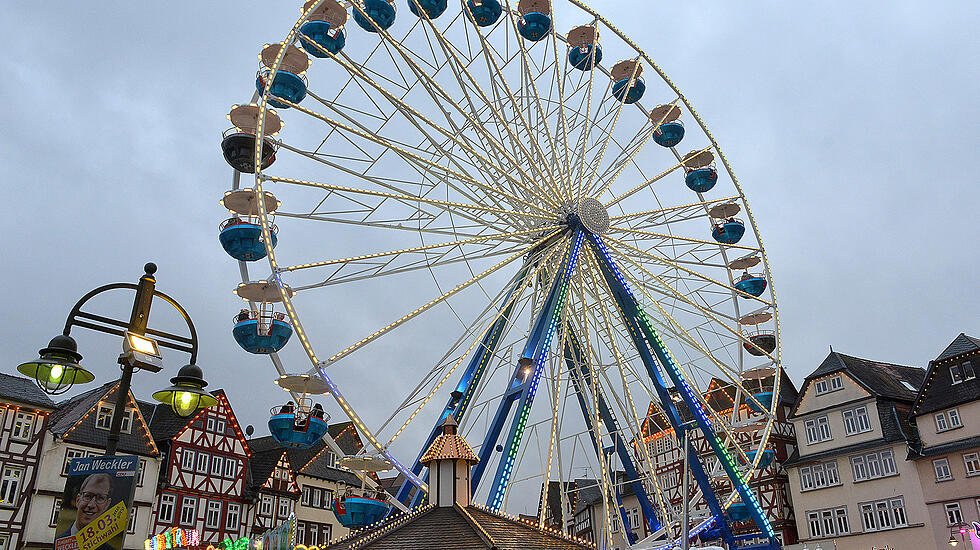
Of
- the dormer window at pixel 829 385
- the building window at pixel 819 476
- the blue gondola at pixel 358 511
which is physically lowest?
the blue gondola at pixel 358 511

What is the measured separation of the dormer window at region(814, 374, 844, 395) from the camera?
37.6 m

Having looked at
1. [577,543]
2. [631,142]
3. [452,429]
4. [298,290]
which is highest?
[631,142]

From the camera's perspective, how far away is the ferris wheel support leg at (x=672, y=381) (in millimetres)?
22109

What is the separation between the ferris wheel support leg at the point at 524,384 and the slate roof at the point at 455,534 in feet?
12.7

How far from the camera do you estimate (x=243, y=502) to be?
3866 centimetres

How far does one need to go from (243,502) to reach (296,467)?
13.5 feet

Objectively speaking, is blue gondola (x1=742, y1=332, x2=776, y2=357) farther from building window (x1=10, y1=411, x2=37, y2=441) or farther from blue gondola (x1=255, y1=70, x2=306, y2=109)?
building window (x1=10, y1=411, x2=37, y2=441)

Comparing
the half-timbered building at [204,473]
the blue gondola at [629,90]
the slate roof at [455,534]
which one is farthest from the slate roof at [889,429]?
the half-timbered building at [204,473]

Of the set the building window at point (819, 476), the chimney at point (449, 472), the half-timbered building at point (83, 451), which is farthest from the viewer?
the building window at point (819, 476)

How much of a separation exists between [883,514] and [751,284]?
1485 cm

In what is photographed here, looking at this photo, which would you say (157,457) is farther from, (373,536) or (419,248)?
(373,536)

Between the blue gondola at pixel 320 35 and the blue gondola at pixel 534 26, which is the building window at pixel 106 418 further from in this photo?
the blue gondola at pixel 534 26

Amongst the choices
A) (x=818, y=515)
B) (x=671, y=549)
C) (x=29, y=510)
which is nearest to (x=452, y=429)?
(x=671, y=549)

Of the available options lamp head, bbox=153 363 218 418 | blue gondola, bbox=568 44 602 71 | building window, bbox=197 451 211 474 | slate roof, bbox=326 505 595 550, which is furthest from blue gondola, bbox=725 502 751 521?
building window, bbox=197 451 211 474
